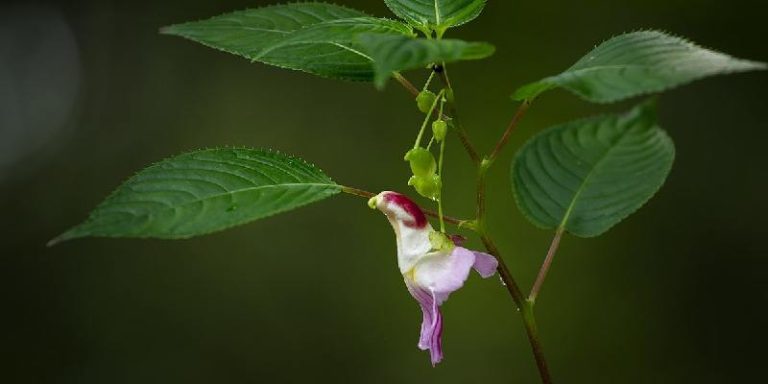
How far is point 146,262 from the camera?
2.94 m

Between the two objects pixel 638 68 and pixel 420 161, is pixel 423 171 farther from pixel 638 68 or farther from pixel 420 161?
pixel 638 68

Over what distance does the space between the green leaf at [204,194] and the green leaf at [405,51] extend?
15 centimetres

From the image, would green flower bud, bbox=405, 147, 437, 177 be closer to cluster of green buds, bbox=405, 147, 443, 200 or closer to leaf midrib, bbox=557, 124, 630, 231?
cluster of green buds, bbox=405, 147, 443, 200

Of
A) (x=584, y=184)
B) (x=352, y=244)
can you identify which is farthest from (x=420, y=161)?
(x=352, y=244)

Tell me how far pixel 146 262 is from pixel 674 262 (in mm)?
1748

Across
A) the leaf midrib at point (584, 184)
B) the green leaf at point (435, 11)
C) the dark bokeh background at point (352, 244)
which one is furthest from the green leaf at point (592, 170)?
the dark bokeh background at point (352, 244)

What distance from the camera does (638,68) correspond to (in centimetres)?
55

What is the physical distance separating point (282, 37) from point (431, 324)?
256 mm

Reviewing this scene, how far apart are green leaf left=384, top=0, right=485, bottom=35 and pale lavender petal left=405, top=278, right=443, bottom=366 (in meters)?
0.21

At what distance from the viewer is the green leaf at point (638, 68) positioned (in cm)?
51

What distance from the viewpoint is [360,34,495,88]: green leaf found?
1.62 ft

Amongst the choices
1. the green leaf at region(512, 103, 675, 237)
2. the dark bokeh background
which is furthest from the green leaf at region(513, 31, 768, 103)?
the dark bokeh background

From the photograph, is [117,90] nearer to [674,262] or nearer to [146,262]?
[146,262]

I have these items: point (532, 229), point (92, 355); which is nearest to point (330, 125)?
point (532, 229)
